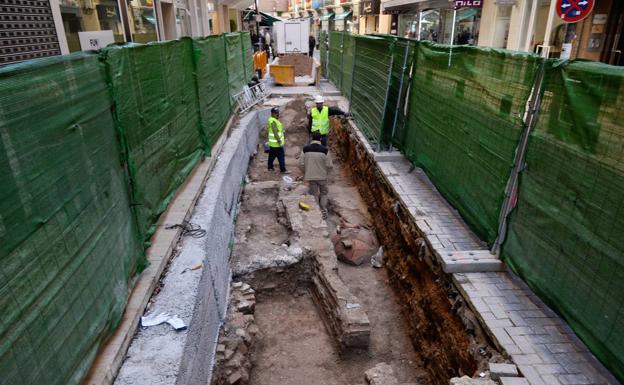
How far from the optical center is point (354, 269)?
7465 mm

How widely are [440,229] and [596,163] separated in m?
2.53

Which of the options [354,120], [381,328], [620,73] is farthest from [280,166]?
[620,73]

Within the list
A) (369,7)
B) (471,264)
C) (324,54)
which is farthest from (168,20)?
(369,7)

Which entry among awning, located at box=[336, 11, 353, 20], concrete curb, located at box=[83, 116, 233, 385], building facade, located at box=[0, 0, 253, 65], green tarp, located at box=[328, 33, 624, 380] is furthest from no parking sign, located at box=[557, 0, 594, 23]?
awning, located at box=[336, 11, 353, 20]

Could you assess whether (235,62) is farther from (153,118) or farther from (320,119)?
(153,118)

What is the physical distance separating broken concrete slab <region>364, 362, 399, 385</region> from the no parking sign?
27.0 feet

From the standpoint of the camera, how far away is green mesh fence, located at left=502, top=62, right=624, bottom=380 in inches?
128

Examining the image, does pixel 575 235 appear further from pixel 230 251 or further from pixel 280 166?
pixel 280 166

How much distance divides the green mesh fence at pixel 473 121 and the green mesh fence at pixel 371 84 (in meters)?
1.64

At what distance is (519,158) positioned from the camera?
452 cm

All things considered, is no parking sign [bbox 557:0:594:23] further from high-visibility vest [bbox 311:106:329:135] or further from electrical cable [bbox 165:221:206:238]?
electrical cable [bbox 165:221:206:238]

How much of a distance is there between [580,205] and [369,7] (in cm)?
3594

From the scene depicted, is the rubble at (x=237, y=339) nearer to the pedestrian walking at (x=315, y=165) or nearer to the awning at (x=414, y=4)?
the pedestrian walking at (x=315, y=165)

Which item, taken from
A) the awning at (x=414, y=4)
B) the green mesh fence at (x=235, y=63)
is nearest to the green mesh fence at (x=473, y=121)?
the green mesh fence at (x=235, y=63)
